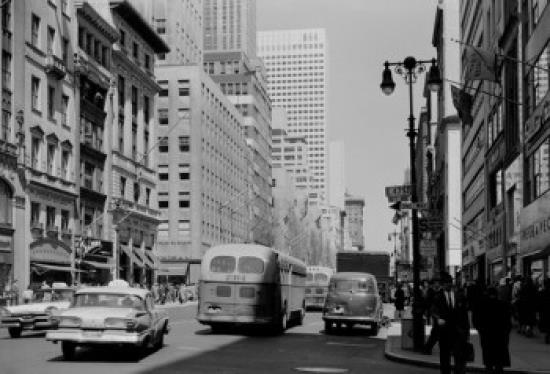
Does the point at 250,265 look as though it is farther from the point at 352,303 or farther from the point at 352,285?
the point at 352,285

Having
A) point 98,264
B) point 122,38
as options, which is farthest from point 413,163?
point 122,38

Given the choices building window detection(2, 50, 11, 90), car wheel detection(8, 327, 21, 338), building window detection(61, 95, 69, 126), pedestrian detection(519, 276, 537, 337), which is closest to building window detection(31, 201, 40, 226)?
building window detection(61, 95, 69, 126)

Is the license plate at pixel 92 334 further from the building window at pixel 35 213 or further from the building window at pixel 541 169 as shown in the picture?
the building window at pixel 35 213

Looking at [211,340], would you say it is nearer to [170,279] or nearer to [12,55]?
[12,55]

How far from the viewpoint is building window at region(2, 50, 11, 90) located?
49431 mm

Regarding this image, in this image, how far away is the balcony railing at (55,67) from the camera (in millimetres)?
54562

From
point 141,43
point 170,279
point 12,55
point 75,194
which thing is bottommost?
point 170,279

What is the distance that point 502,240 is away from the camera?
5025cm

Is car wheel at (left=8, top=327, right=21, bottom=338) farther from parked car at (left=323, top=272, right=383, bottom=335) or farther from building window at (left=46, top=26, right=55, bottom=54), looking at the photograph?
building window at (left=46, top=26, right=55, bottom=54)

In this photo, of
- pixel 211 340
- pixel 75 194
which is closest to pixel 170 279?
pixel 75 194

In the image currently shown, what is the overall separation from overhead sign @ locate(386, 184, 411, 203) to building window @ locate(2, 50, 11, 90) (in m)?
29.5

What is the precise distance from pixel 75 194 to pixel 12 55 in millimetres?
11558

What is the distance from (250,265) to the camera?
95.9 ft

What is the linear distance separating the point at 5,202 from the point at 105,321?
107 ft
